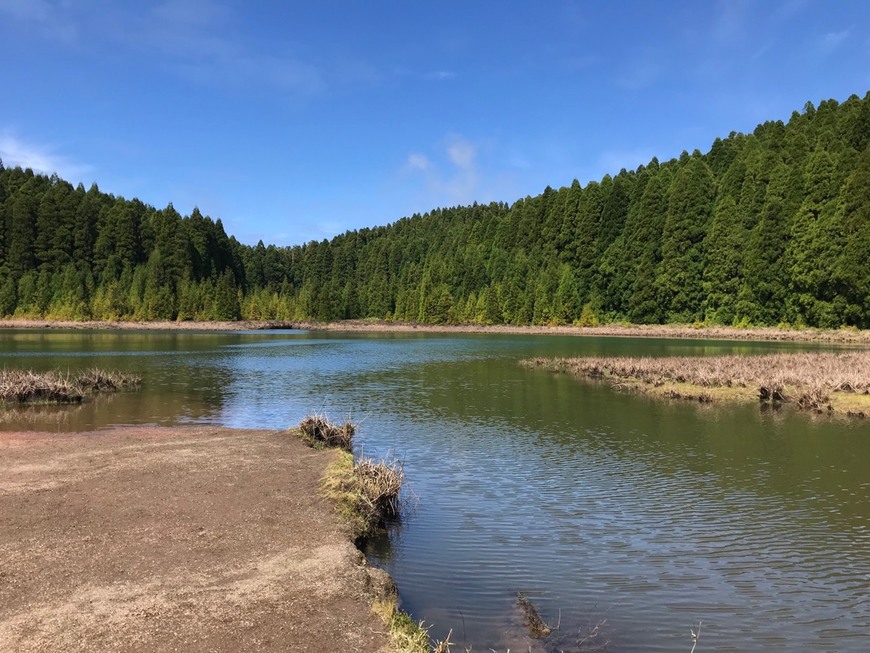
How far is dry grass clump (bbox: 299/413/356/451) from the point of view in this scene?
1664cm

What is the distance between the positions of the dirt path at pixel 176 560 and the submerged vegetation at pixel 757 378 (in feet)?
65.6

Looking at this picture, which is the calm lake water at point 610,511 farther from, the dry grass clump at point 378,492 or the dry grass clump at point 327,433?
the dry grass clump at point 327,433

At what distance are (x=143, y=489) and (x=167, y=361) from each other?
35.8 metres

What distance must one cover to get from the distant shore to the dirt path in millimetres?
63438

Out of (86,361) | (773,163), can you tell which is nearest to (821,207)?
(773,163)

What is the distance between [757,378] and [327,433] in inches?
815

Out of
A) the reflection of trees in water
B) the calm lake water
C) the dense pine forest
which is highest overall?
the dense pine forest

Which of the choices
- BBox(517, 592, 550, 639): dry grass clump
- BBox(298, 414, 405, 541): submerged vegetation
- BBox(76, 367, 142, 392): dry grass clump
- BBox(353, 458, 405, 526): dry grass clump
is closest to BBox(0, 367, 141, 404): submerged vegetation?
BBox(76, 367, 142, 392): dry grass clump

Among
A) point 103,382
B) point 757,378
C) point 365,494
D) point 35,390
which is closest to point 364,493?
point 365,494

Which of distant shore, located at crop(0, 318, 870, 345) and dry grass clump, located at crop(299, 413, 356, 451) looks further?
distant shore, located at crop(0, 318, 870, 345)

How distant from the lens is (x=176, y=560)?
8078 mm

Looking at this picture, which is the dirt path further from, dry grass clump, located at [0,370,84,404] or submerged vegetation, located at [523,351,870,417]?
submerged vegetation, located at [523,351,870,417]

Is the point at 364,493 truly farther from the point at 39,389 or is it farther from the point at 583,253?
the point at 583,253

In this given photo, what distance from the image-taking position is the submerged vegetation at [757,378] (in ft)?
78.6
